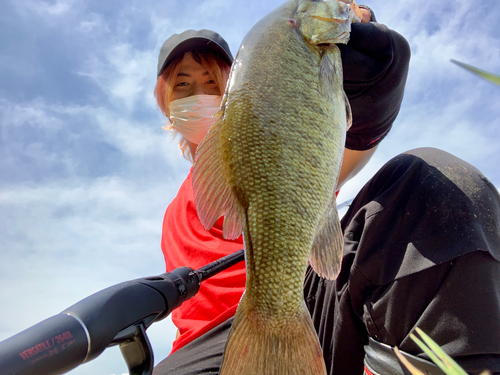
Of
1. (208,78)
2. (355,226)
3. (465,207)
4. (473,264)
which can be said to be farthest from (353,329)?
(208,78)

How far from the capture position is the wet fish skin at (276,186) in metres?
1.14

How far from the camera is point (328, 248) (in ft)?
4.18

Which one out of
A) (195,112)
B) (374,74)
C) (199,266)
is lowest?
(199,266)

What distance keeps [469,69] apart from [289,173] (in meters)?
0.80

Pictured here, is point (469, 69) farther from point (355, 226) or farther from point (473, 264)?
point (355, 226)

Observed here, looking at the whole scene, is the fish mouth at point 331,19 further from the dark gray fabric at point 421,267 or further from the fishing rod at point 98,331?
the fishing rod at point 98,331

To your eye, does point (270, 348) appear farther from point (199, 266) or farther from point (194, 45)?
point (194, 45)

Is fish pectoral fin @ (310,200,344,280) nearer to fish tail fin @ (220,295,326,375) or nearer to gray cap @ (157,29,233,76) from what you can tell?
fish tail fin @ (220,295,326,375)

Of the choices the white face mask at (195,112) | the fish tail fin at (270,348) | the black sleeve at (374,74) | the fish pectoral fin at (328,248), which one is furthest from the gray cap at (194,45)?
the fish tail fin at (270,348)

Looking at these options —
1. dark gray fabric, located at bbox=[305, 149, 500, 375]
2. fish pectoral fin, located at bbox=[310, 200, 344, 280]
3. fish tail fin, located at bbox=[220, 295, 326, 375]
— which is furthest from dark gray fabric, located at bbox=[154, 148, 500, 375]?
fish tail fin, located at bbox=[220, 295, 326, 375]

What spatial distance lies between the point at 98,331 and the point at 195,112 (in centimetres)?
212

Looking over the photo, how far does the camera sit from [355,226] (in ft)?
5.20

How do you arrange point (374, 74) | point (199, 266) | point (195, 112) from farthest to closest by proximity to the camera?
point (195, 112) → point (199, 266) → point (374, 74)

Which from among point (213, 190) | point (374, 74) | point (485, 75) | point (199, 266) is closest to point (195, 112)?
point (199, 266)
